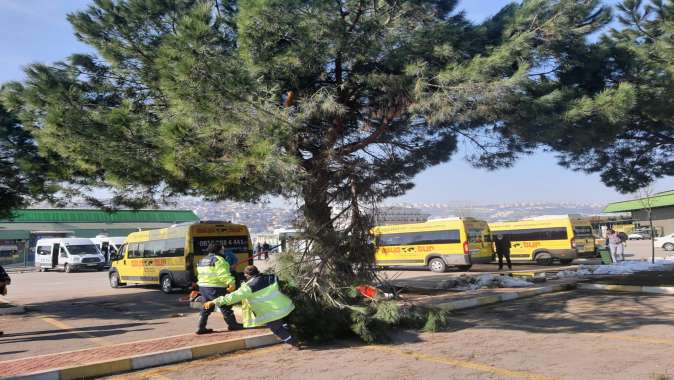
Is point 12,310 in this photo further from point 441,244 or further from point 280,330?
point 441,244

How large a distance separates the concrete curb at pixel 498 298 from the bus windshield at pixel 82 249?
28.8 meters

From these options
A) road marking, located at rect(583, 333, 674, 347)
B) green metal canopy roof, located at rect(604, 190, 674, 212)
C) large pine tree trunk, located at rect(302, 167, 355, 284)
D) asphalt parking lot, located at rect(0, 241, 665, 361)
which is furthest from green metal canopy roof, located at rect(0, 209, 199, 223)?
green metal canopy roof, located at rect(604, 190, 674, 212)

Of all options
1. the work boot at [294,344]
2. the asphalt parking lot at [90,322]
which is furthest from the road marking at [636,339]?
the asphalt parking lot at [90,322]

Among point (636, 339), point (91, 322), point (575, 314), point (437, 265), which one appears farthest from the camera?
point (437, 265)

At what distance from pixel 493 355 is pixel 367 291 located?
2659mm

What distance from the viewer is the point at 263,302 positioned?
23.6 ft

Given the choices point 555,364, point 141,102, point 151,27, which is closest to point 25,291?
point 141,102

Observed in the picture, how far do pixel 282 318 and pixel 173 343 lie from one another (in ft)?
5.55

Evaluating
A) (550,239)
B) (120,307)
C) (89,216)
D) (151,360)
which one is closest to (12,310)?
(120,307)

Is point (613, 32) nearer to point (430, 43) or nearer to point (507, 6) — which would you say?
point (507, 6)

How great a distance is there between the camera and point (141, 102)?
9734 millimetres

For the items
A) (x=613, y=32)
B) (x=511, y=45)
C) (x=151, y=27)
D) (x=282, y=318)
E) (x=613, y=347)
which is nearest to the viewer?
(x=613, y=347)

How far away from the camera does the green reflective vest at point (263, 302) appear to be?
7.16 meters

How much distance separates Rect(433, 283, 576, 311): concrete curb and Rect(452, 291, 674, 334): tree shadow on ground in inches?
10.2
